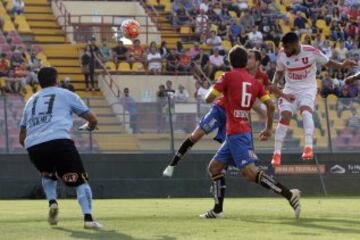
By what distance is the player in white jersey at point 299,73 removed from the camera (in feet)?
56.2

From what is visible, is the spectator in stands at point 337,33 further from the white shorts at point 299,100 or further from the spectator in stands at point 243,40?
the white shorts at point 299,100

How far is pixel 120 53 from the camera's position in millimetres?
34719

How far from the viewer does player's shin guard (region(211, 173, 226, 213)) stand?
14.4 meters

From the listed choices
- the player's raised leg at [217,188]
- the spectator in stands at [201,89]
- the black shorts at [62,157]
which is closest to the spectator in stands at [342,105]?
the spectator in stands at [201,89]

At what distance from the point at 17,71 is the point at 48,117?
19182 millimetres

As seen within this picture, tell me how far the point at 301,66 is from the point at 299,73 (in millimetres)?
129

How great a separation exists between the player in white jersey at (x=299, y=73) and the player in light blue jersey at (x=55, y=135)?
197 inches

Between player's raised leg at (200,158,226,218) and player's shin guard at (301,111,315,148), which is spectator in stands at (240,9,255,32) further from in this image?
player's raised leg at (200,158,226,218)

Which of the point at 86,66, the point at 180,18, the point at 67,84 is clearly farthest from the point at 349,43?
the point at 67,84

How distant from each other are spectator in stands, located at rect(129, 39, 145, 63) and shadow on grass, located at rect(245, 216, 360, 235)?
20.6 m

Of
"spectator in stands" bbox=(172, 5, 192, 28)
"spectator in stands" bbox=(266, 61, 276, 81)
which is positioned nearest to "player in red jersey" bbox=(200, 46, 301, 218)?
"spectator in stands" bbox=(266, 61, 276, 81)

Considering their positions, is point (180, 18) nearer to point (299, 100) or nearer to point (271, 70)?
point (271, 70)

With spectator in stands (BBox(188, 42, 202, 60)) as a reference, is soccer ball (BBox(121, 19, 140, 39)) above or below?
above

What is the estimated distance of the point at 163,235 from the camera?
11758 mm
